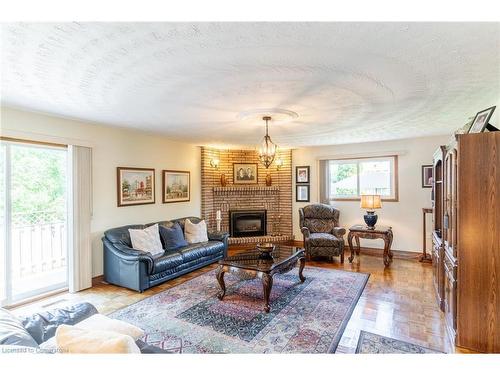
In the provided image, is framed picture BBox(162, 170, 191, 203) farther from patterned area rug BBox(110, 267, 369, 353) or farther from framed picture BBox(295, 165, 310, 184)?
framed picture BBox(295, 165, 310, 184)

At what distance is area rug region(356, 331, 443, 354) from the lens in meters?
2.23

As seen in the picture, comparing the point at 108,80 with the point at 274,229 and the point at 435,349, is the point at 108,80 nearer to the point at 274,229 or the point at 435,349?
the point at 435,349

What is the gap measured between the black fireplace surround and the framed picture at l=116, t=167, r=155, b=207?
82.9 inches

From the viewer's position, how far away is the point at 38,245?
3.77m

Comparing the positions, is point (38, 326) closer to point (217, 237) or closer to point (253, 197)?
point (217, 237)

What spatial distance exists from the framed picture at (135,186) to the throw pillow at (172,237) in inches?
26.4

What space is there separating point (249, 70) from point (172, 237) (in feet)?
10.7

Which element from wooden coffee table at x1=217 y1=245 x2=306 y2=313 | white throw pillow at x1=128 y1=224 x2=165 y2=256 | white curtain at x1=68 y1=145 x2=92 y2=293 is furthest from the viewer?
white throw pillow at x1=128 y1=224 x2=165 y2=256

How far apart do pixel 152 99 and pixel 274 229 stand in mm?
4548

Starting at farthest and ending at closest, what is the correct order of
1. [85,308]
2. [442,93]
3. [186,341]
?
[442,93] < [186,341] < [85,308]

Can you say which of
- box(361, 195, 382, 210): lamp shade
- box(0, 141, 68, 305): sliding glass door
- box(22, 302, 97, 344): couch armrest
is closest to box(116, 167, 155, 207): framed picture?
box(0, 141, 68, 305): sliding glass door

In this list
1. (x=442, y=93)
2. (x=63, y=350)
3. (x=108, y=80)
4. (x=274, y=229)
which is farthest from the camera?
(x=274, y=229)
